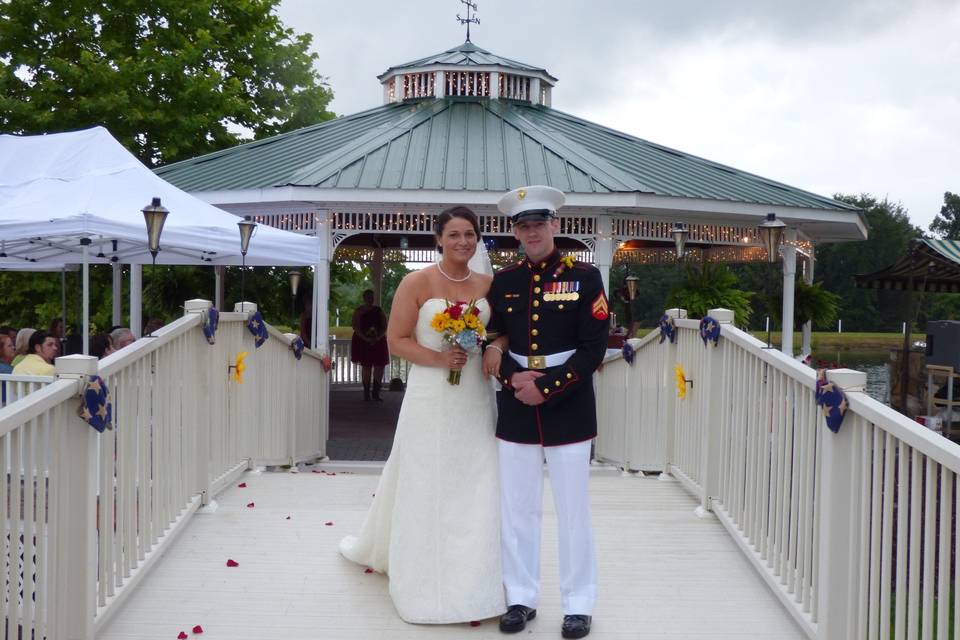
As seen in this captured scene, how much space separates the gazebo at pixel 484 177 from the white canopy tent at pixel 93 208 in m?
1.79

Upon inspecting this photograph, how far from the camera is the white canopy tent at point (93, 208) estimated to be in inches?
311

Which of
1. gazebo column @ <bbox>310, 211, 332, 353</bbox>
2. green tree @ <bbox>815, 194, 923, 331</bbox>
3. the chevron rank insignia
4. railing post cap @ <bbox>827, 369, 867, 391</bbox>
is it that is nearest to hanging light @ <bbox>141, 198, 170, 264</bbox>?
gazebo column @ <bbox>310, 211, 332, 353</bbox>

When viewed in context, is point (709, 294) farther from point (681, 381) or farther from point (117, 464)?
point (117, 464)

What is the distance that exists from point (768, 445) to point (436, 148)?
9.02 metres

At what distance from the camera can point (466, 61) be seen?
15234 millimetres

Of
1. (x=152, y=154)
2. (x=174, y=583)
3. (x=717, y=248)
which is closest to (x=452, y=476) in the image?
(x=174, y=583)

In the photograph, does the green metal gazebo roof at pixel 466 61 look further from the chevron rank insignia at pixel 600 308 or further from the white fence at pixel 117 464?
the chevron rank insignia at pixel 600 308

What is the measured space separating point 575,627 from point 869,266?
58.5 metres

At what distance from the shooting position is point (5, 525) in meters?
3.13

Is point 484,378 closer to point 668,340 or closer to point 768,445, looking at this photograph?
point 768,445

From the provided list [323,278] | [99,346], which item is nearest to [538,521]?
[99,346]

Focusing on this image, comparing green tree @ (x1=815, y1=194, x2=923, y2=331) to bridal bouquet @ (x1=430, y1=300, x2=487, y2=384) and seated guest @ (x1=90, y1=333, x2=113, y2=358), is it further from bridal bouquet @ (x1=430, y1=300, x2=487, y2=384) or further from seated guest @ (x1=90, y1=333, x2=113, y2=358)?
bridal bouquet @ (x1=430, y1=300, x2=487, y2=384)

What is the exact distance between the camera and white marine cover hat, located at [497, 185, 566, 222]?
412 centimetres

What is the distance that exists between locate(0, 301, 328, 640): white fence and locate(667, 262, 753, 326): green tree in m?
6.35
